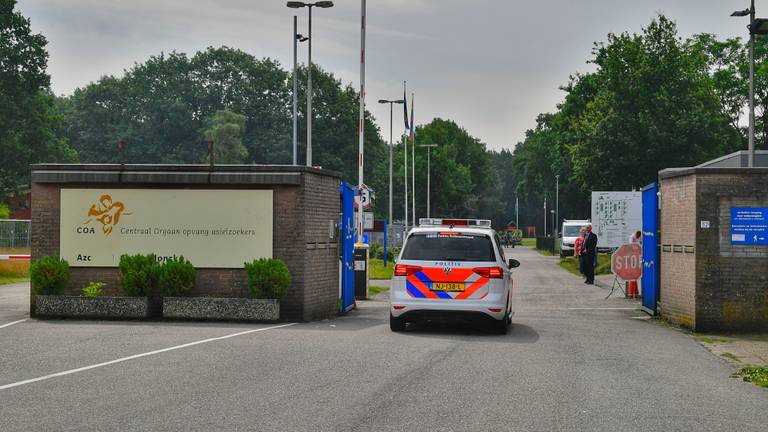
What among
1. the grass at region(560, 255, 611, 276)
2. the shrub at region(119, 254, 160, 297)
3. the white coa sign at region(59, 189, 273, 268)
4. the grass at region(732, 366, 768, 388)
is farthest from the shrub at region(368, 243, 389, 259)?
the grass at region(732, 366, 768, 388)

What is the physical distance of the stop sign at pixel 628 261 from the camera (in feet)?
76.6

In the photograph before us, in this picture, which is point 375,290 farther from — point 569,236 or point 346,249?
point 569,236

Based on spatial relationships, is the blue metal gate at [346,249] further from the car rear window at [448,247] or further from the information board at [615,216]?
the information board at [615,216]

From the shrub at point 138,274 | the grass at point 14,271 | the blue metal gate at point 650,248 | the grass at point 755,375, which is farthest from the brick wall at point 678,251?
the grass at point 14,271

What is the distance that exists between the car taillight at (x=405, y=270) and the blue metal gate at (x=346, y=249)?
4.70m

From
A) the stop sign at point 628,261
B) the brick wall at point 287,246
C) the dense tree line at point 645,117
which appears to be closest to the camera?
the brick wall at point 287,246

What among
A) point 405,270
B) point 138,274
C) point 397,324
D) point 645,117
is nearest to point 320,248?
point 138,274

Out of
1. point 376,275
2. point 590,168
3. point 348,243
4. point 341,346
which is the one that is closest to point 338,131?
point 590,168

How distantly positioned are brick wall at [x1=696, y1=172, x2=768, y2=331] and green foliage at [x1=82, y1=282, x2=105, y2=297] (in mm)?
10443

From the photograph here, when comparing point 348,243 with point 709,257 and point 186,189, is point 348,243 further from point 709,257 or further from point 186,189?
point 709,257

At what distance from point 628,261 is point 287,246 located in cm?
986

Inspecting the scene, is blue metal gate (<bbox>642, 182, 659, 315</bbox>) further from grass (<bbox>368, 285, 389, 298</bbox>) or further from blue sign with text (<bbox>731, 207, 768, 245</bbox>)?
grass (<bbox>368, 285, 389, 298</bbox>)

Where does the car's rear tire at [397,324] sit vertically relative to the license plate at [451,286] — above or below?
below

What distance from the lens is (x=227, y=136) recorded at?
8562 centimetres
